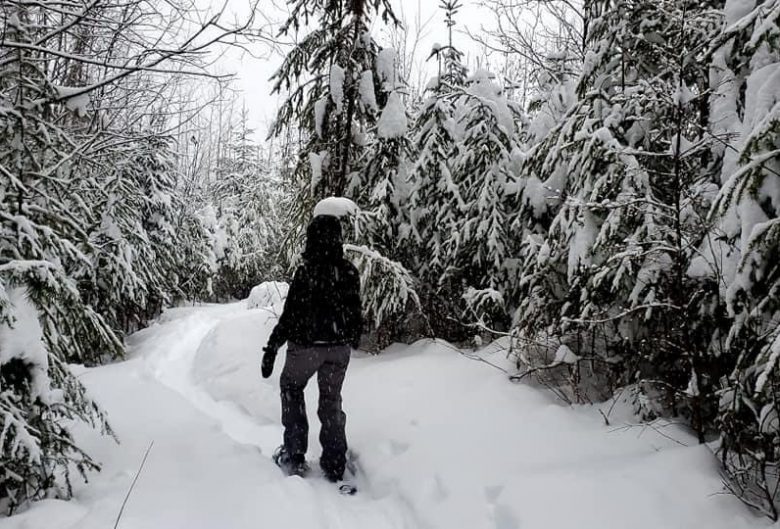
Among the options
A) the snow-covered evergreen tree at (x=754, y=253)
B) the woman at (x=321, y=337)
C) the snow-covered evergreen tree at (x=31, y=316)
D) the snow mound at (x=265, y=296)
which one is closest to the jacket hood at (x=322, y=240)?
the woman at (x=321, y=337)

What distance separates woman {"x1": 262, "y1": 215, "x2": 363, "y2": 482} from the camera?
12.9ft

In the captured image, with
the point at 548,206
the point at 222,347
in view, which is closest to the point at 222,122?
the point at 222,347

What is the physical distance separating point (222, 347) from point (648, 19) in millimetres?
7505

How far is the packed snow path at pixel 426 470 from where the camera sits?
282 centimetres

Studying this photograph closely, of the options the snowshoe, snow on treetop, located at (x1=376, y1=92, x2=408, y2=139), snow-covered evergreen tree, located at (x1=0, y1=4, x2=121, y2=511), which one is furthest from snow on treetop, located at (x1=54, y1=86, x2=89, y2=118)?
snow on treetop, located at (x1=376, y1=92, x2=408, y2=139)

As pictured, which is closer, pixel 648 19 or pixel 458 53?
pixel 648 19

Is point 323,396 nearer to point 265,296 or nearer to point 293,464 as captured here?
point 293,464

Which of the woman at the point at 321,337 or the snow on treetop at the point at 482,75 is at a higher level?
the snow on treetop at the point at 482,75

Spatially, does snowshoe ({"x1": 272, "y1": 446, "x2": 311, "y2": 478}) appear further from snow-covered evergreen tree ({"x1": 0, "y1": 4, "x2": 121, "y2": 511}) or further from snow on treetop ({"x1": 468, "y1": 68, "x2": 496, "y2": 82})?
snow on treetop ({"x1": 468, "y1": 68, "x2": 496, "y2": 82})

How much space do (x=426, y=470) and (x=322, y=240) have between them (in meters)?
1.95

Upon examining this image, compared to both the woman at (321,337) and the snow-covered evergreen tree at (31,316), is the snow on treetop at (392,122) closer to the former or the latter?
the woman at (321,337)

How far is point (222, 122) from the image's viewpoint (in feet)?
155

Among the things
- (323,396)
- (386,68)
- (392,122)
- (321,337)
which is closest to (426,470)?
(323,396)

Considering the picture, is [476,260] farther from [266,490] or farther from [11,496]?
[11,496]
